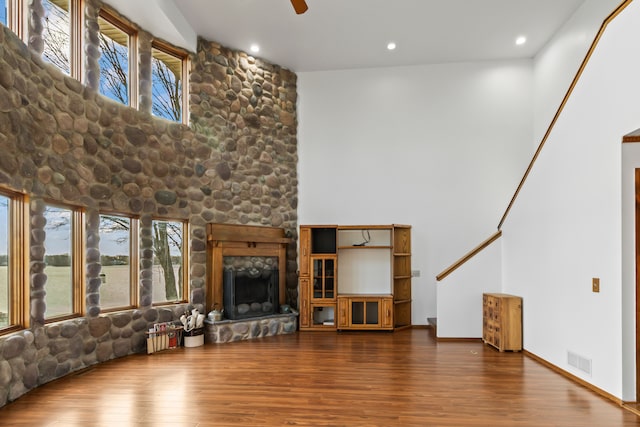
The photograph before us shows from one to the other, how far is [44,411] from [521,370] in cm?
481

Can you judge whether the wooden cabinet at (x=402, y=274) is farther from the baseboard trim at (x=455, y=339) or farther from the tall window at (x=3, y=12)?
the tall window at (x=3, y=12)

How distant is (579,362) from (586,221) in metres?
1.46

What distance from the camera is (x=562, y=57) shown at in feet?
21.8

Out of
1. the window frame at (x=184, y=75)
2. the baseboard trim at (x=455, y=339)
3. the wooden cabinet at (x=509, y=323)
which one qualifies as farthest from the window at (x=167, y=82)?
the wooden cabinet at (x=509, y=323)

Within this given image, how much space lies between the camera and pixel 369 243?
25.5ft

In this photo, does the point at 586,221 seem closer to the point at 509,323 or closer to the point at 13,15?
the point at 509,323

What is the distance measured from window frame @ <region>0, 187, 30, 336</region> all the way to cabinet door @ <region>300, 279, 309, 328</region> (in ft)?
13.4

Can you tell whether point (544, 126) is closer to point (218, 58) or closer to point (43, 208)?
point (218, 58)

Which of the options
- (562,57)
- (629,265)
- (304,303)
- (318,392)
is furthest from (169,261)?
(562,57)

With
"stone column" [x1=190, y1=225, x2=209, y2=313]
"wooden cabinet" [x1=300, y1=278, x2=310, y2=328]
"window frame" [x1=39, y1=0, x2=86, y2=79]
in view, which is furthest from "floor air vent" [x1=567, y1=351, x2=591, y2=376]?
"window frame" [x1=39, y1=0, x2=86, y2=79]

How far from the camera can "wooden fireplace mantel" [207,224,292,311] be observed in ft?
21.7

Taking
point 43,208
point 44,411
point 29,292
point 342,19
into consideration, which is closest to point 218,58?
point 342,19

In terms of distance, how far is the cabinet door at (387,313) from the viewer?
7105 mm

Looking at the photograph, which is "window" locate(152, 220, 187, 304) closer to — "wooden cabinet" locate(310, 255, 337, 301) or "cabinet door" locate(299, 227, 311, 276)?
"cabinet door" locate(299, 227, 311, 276)
